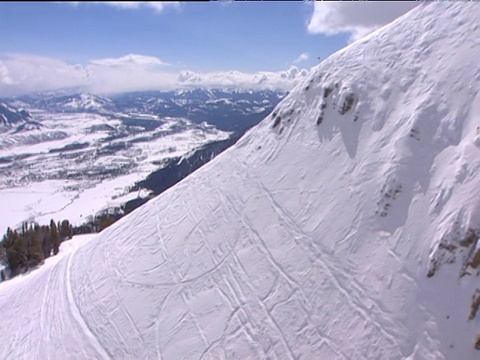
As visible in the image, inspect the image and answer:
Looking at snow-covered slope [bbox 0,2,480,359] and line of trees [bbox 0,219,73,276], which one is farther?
line of trees [bbox 0,219,73,276]

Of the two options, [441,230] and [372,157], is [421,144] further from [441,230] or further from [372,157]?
[441,230]

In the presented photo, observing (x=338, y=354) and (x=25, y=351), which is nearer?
(x=338, y=354)

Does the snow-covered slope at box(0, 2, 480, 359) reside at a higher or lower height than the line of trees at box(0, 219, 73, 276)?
higher

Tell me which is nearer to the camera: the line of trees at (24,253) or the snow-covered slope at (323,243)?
the snow-covered slope at (323,243)

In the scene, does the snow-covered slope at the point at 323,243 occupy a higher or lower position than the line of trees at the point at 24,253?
higher

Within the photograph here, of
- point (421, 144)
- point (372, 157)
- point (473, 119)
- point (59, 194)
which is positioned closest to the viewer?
point (473, 119)

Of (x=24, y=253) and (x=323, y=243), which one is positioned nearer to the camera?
(x=323, y=243)

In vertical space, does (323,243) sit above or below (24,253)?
above

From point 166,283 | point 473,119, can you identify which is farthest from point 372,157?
point 166,283
